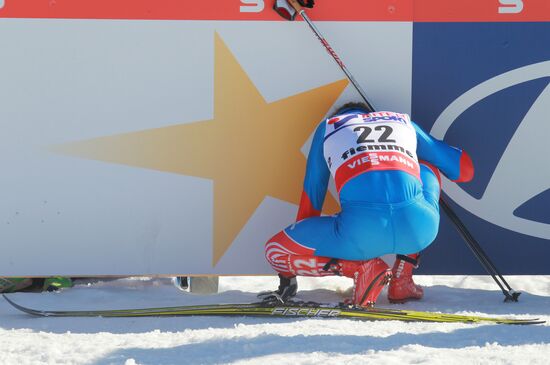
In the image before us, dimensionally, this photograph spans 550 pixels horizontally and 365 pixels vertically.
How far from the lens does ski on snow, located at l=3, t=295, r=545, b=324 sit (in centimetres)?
434

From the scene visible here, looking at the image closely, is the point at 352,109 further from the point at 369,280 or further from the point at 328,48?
the point at 369,280

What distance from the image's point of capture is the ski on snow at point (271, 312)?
434 cm

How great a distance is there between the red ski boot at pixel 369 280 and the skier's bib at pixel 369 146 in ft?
1.46

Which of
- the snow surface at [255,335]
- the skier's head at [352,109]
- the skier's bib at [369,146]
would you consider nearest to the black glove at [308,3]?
the skier's head at [352,109]

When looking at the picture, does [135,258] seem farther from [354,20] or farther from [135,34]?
[354,20]

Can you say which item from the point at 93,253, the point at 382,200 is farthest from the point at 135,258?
the point at 382,200

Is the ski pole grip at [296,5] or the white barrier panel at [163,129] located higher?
the ski pole grip at [296,5]

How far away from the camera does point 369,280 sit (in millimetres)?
4492

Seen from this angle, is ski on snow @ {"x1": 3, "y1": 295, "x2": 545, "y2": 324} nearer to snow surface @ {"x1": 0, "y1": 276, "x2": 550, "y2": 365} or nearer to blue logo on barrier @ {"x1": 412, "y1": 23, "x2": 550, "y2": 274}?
snow surface @ {"x1": 0, "y1": 276, "x2": 550, "y2": 365}

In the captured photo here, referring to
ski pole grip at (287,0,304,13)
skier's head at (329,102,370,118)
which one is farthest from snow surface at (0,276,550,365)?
ski pole grip at (287,0,304,13)

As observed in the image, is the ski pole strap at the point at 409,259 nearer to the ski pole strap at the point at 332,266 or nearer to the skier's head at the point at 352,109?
the ski pole strap at the point at 332,266

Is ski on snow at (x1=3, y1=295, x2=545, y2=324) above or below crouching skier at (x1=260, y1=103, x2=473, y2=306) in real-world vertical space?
below

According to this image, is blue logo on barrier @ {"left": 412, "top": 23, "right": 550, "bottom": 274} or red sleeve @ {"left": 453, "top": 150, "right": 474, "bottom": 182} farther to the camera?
blue logo on barrier @ {"left": 412, "top": 23, "right": 550, "bottom": 274}

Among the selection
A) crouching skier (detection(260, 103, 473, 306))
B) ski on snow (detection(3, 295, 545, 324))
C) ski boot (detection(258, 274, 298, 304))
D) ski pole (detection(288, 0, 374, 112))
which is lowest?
ski on snow (detection(3, 295, 545, 324))
